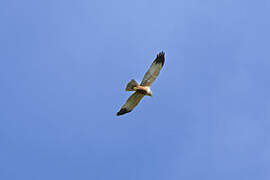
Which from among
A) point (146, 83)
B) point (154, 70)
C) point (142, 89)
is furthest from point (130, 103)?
point (154, 70)

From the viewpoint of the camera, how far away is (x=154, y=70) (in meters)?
36.3

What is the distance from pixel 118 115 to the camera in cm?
3738

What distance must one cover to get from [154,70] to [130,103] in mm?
2476

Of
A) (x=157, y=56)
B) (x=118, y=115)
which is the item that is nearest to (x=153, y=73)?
(x=157, y=56)

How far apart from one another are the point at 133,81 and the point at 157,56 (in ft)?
6.68

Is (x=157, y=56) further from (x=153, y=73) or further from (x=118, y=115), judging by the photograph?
(x=118, y=115)

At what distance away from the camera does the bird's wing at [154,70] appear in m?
36.3

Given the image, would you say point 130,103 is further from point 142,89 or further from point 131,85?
point 131,85

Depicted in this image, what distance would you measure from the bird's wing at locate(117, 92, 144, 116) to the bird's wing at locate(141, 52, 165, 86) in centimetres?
87

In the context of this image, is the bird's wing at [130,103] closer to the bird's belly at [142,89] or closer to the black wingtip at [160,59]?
the bird's belly at [142,89]

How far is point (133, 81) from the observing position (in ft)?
117

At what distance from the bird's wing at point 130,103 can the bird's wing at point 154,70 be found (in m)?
0.87

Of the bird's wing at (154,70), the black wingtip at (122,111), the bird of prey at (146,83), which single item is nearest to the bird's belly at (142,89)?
the bird of prey at (146,83)

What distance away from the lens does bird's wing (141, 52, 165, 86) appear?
1428 inches
